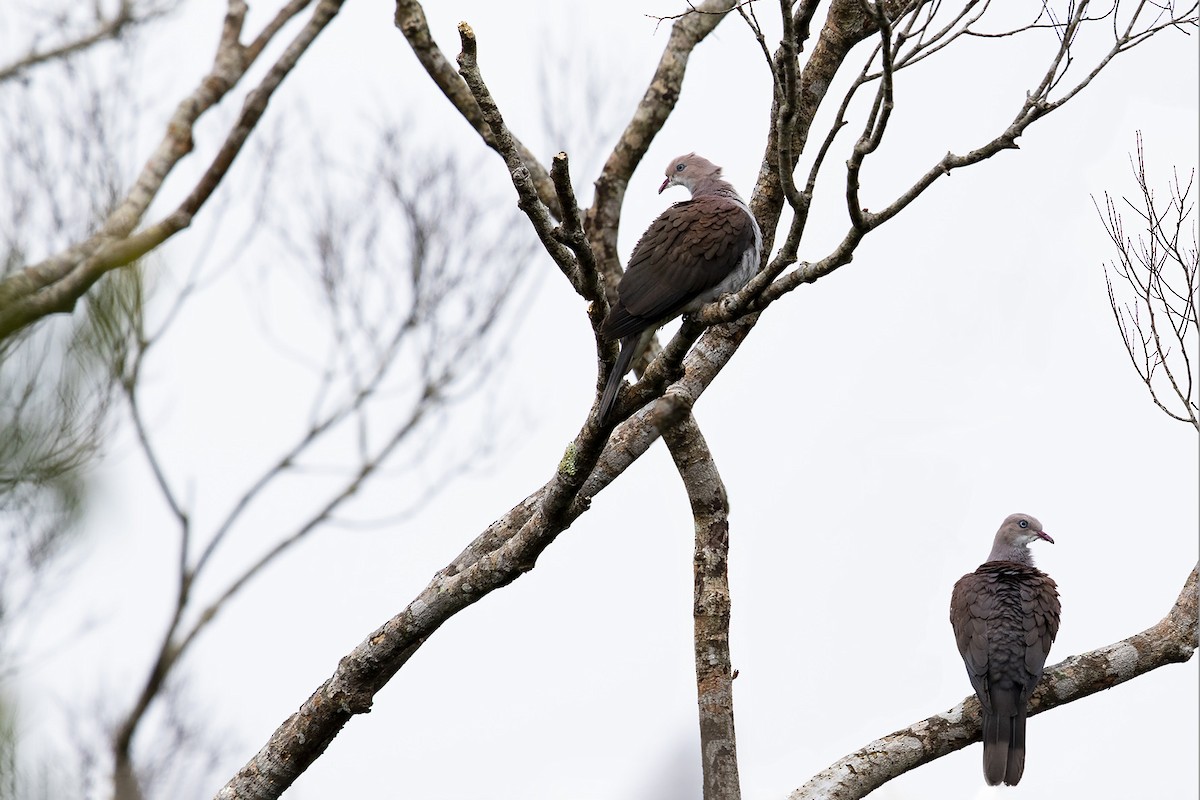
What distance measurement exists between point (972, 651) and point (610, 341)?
227cm

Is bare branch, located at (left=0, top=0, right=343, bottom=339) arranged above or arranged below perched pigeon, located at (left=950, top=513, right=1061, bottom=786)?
above

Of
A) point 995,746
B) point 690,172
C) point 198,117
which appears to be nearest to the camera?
point 995,746

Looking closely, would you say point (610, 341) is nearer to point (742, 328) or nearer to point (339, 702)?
point (742, 328)

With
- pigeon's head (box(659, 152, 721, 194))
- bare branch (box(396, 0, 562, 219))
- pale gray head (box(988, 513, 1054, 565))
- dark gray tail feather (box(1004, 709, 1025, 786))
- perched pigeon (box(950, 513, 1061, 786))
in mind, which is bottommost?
dark gray tail feather (box(1004, 709, 1025, 786))

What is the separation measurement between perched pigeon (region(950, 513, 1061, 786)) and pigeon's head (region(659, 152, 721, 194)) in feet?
6.73

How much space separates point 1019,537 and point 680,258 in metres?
2.57

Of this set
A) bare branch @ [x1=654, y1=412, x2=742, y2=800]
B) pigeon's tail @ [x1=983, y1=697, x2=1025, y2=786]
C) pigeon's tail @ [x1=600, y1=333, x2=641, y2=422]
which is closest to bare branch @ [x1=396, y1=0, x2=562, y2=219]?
bare branch @ [x1=654, y1=412, x2=742, y2=800]

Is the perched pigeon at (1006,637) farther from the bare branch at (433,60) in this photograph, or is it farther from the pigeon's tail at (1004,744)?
the bare branch at (433,60)

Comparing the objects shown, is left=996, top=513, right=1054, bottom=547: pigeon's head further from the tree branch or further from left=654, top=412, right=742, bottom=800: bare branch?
left=654, top=412, right=742, bottom=800: bare branch

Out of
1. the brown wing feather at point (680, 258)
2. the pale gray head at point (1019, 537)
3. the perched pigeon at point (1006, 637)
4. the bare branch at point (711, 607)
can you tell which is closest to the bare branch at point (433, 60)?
the brown wing feather at point (680, 258)

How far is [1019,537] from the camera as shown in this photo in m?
5.86

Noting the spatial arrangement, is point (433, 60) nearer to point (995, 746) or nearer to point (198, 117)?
point (198, 117)

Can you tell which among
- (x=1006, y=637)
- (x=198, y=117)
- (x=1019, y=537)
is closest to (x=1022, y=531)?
(x=1019, y=537)

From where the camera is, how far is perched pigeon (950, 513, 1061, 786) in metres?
4.39
